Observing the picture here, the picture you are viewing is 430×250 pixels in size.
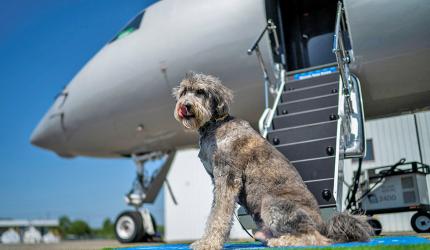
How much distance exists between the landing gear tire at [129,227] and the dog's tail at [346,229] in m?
5.64

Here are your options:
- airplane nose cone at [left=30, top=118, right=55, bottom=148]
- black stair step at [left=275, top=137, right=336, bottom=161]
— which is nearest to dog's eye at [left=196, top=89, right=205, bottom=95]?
black stair step at [left=275, top=137, right=336, bottom=161]

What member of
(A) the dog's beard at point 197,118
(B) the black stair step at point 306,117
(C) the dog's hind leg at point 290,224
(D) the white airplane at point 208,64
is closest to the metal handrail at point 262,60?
(D) the white airplane at point 208,64

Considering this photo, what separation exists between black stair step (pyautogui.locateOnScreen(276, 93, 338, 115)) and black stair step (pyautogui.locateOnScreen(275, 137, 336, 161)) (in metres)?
0.85

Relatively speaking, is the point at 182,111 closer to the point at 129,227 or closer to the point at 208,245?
the point at 208,245

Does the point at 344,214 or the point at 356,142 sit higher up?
the point at 356,142

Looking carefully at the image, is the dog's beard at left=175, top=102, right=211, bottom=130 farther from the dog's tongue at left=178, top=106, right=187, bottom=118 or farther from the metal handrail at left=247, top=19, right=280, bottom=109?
the metal handrail at left=247, top=19, right=280, bottom=109

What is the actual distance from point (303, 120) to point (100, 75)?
4.40 m

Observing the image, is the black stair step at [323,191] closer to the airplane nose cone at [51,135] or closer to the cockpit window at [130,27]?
the cockpit window at [130,27]

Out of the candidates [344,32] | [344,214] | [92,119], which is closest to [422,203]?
[344,32]

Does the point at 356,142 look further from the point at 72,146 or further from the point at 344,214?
the point at 72,146

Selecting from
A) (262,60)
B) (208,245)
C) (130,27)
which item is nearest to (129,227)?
(130,27)

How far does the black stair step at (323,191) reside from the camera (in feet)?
14.3

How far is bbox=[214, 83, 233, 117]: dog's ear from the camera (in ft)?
11.6

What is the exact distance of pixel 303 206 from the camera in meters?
3.16
